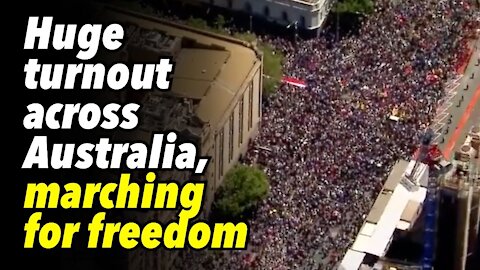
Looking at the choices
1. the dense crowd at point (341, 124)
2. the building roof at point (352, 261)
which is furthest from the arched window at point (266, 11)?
the building roof at point (352, 261)

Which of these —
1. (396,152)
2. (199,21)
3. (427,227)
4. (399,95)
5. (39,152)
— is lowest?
(427,227)

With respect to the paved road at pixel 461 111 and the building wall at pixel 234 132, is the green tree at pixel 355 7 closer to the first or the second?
the paved road at pixel 461 111

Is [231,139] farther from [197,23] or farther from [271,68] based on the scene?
[197,23]

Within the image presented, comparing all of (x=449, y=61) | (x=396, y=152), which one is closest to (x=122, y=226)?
(x=396, y=152)

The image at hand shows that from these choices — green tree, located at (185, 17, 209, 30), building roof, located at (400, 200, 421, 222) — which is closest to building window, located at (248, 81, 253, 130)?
green tree, located at (185, 17, 209, 30)

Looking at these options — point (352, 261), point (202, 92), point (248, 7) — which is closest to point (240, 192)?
point (202, 92)

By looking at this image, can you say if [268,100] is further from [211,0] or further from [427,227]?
[427,227]

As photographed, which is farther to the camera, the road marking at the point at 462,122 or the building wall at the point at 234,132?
the road marking at the point at 462,122
